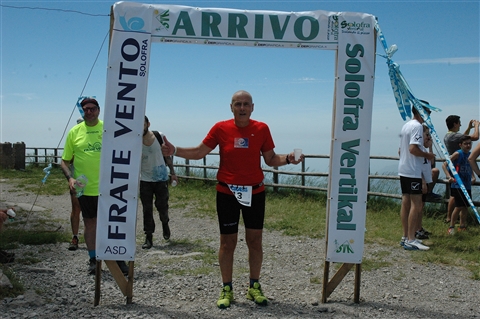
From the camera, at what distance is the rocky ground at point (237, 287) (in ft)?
14.2

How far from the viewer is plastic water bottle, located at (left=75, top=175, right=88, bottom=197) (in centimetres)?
522

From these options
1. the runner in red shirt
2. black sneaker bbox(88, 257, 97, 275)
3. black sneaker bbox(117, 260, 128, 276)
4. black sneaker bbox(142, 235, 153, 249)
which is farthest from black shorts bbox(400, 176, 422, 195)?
black sneaker bbox(88, 257, 97, 275)

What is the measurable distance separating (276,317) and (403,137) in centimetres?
379

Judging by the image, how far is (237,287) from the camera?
16.8 feet

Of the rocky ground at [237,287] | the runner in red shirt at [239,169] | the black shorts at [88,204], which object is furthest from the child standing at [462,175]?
the black shorts at [88,204]

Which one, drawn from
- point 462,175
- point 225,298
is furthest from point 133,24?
point 462,175

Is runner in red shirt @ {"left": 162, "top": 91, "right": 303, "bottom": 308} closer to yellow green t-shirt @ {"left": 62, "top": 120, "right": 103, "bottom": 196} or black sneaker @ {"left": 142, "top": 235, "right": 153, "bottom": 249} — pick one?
yellow green t-shirt @ {"left": 62, "top": 120, "right": 103, "bottom": 196}

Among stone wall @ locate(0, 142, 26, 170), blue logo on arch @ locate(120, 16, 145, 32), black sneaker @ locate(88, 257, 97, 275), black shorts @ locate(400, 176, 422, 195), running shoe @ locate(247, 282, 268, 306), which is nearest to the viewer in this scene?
blue logo on arch @ locate(120, 16, 145, 32)

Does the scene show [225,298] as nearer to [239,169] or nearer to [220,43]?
[239,169]

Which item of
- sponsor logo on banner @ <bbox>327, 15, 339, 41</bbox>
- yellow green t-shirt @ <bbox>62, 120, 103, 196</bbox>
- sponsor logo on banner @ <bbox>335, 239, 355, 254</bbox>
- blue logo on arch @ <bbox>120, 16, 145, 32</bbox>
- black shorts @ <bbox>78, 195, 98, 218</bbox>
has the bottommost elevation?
sponsor logo on banner @ <bbox>335, 239, 355, 254</bbox>

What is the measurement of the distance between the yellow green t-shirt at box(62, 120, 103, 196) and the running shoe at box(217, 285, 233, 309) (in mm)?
1893

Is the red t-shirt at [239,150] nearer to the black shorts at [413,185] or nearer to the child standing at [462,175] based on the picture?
the black shorts at [413,185]

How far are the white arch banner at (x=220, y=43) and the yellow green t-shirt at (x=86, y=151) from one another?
40.3 inches

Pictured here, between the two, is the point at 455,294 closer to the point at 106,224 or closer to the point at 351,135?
the point at 351,135
